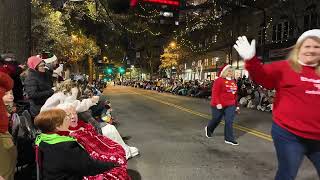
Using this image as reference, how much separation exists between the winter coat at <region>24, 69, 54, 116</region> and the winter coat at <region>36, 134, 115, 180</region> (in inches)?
142

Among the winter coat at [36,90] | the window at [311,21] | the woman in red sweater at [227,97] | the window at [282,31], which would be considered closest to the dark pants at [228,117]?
the woman in red sweater at [227,97]

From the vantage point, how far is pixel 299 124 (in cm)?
415

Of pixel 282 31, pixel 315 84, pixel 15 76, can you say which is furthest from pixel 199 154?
pixel 282 31

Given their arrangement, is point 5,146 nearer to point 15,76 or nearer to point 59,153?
point 59,153

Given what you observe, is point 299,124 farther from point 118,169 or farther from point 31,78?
point 31,78

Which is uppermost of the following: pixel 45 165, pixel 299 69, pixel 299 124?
pixel 299 69

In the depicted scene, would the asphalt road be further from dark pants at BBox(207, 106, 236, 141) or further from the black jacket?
the black jacket

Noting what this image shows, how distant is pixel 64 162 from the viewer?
3859 mm

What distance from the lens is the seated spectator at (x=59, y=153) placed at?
3.87m

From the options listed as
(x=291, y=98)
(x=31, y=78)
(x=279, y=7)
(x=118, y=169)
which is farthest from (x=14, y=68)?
(x=279, y=7)

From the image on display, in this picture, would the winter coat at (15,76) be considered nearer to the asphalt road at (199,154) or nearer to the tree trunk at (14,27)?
the tree trunk at (14,27)

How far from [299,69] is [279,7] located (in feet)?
98.1

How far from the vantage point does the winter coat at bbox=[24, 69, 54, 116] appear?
293 inches

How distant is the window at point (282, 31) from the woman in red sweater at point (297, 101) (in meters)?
33.6
